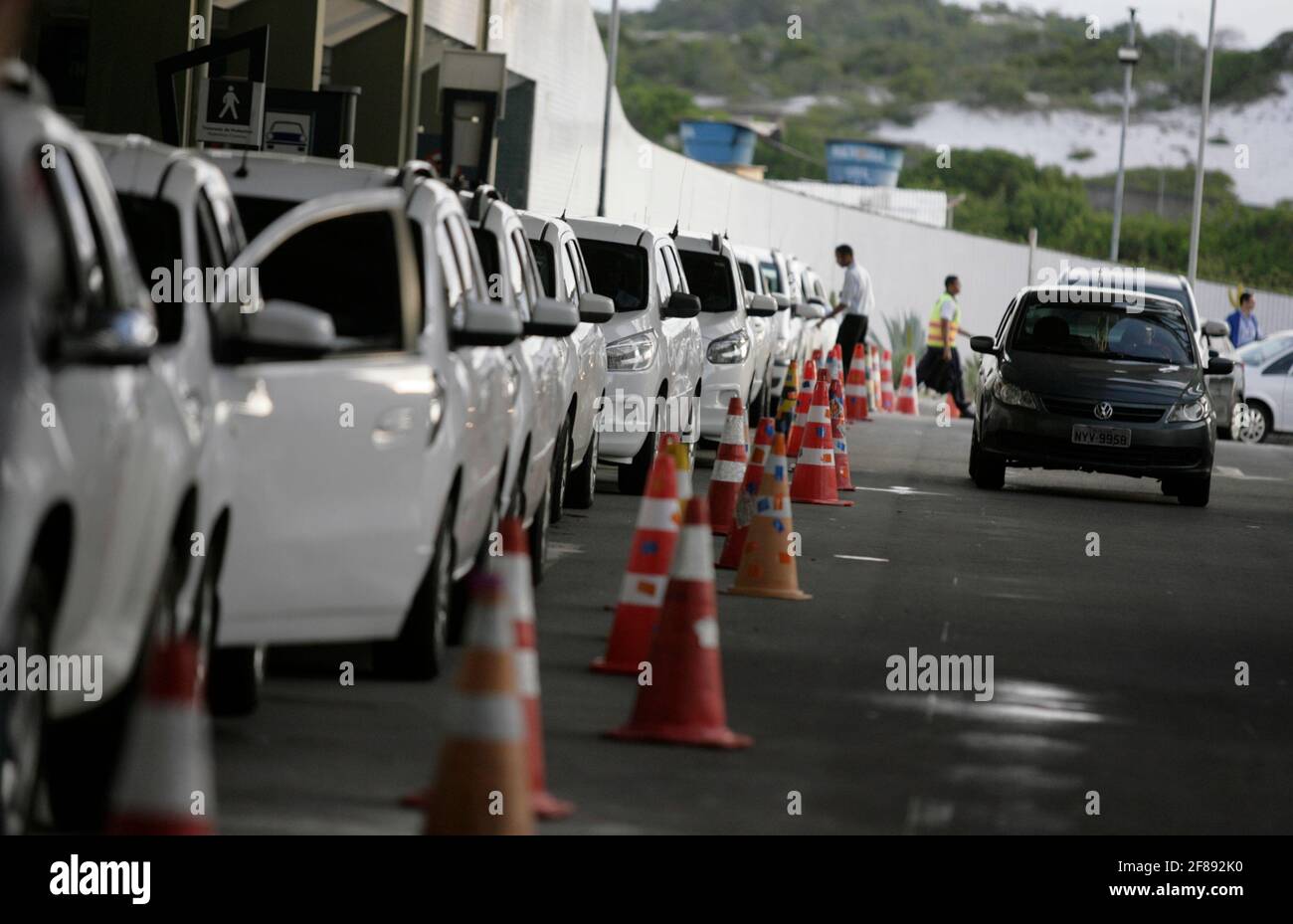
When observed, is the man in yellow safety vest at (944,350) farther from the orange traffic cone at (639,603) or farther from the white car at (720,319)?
the orange traffic cone at (639,603)

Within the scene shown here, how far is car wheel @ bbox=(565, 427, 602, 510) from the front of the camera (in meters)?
17.1

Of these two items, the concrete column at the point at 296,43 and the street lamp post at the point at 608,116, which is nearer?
the concrete column at the point at 296,43

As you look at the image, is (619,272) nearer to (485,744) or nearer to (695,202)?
(485,744)

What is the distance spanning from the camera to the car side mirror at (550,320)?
11820 millimetres

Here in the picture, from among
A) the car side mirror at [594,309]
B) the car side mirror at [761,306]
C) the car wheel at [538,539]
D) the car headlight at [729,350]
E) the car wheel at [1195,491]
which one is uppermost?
the car side mirror at [594,309]

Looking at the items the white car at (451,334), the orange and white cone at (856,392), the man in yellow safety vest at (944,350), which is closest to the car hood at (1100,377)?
the white car at (451,334)

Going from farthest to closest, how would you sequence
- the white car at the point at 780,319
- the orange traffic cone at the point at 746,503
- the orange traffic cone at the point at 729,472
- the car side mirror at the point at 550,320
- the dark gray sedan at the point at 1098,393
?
1. the white car at the point at 780,319
2. the dark gray sedan at the point at 1098,393
3. the orange traffic cone at the point at 729,472
4. the orange traffic cone at the point at 746,503
5. the car side mirror at the point at 550,320

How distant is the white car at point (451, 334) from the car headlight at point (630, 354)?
6.83m

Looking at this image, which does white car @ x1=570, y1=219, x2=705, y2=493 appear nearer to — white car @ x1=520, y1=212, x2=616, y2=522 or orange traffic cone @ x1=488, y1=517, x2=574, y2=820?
white car @ x1=520, y1=212, x2=616, y2=522

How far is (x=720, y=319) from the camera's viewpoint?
23062mm

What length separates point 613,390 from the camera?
18.0 m

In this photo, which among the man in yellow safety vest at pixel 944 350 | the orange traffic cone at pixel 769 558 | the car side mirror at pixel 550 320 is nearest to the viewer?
the car side mirror at pixel 550 320

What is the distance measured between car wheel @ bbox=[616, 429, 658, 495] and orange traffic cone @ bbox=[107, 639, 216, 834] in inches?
535

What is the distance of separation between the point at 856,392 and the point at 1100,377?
12014 mm
